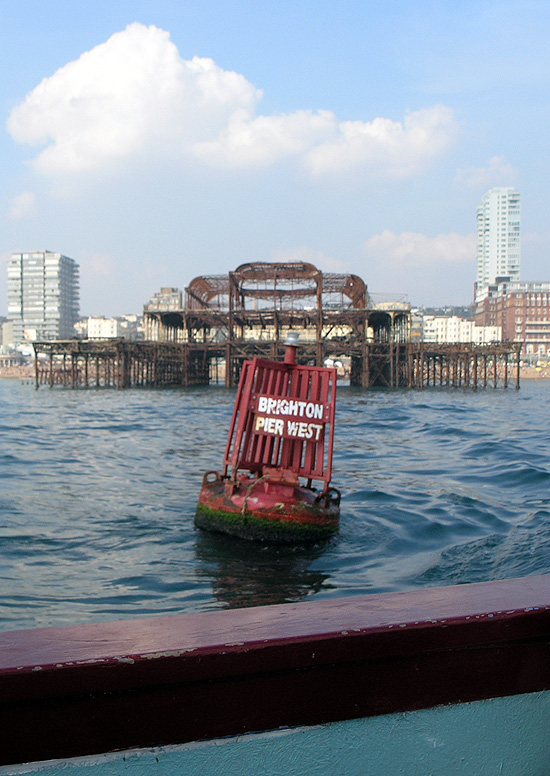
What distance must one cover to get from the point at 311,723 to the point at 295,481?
6589 mm

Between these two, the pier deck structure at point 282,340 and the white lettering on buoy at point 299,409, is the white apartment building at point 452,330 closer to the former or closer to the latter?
the pier deck structure at point 282,340

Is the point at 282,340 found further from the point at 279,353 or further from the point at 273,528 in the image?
the point at 273,528

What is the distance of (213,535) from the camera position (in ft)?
27.1

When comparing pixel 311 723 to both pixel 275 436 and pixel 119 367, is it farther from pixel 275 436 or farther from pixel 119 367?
pixel 119 367

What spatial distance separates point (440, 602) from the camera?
1.82 meters

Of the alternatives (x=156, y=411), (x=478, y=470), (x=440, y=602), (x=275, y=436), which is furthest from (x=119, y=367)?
(x=440, y=602)

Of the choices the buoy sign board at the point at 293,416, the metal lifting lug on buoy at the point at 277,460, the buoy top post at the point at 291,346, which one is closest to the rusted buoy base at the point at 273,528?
the metal lifting lug on buoy at the point at 277,460

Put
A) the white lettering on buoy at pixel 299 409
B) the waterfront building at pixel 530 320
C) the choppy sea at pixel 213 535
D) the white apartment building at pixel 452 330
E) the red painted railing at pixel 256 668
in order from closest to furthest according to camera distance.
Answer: the red painted railing at pixel 256 668 < the choppy sea at pixel 213 535 < the white lettering on buoy at pixel 299 409 < the waterfront building at pixel 530 320 < the white apartment building at pixel 452 330

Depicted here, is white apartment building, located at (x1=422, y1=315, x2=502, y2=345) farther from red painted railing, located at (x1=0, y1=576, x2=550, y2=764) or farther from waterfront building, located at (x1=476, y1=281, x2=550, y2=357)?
red painted railing, located at (x1=0, y1=576, x2=550, y2=764)

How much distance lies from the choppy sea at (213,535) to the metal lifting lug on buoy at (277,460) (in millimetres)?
256

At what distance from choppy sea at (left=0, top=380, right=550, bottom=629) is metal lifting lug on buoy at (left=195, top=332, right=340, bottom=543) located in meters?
0.26

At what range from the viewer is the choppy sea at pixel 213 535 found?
20.4ft

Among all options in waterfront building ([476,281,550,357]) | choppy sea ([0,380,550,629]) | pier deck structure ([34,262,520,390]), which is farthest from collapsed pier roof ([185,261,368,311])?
waterfront building ([476,281,550,357])

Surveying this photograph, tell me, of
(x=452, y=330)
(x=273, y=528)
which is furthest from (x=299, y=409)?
(x=452, y=330)
